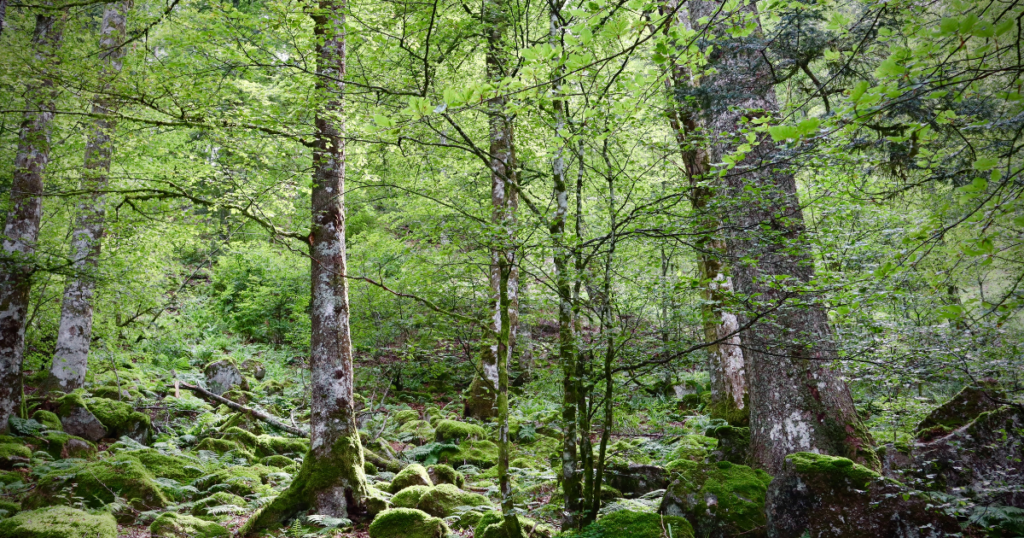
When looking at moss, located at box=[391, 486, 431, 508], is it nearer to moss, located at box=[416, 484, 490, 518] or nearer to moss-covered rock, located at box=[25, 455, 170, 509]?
moss, located at box=[416, 484, 490, 518]

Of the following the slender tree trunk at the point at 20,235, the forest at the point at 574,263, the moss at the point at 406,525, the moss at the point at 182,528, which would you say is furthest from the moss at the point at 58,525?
the slender tree trunk at the point at 20,235

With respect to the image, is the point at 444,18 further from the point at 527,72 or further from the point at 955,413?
the point at 955,413

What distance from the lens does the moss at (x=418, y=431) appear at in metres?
10.0

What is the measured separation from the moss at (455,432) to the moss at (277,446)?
2341 mm

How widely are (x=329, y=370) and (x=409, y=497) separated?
5.76ft

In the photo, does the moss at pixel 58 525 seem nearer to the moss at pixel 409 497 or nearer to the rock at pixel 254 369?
the moss at pixel 409 497

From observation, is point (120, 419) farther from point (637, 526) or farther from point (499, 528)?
point (637, 526)

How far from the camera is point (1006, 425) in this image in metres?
4.16

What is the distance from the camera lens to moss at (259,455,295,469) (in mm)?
7914

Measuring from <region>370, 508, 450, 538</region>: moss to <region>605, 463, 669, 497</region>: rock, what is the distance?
2191 mm

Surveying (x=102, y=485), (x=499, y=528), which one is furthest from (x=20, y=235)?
(x=499, y=528)

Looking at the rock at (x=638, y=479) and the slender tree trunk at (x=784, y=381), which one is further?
the rock at (x=638, y=479)

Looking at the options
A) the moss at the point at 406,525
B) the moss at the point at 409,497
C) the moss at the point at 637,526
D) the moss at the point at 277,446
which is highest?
the moss at the point at 277,446

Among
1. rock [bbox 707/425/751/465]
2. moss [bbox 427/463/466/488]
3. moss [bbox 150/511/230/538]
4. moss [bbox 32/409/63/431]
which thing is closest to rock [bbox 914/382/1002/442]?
rock [bbox 707/425/751/465]
